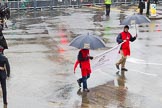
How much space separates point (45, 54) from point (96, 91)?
231 inches

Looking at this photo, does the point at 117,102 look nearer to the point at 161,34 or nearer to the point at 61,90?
the point at 61,90

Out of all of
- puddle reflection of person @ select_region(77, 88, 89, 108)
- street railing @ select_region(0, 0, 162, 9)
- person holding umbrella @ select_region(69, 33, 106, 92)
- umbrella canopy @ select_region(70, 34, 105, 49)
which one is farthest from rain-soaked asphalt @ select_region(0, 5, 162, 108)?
street railing @ select_region(0, 0, 162, 9)

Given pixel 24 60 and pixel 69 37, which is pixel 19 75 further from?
pixel 69 37

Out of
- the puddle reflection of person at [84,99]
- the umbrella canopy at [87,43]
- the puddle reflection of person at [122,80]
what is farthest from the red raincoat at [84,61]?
the puddle reflection of person at [122,80]

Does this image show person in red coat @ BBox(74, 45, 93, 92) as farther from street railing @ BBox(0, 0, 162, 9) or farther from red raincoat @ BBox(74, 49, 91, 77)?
street railing @ BBox(0, 0, 162, 9)

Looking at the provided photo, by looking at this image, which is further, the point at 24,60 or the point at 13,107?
the point at 24,60

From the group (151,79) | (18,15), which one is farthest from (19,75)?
(18,15)

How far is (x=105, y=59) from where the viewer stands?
45.2 feet

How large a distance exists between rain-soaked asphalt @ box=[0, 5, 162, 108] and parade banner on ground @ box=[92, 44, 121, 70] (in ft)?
1.46

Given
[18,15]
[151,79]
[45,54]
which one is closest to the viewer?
[151,79]

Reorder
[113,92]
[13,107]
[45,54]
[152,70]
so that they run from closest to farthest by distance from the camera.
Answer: [13,107] → [113,92] → [152,70] → [45,54]

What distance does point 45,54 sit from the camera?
58.5 feet

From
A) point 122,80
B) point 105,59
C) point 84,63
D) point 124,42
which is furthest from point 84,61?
point 124,42

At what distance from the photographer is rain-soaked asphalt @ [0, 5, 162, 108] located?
452 inches
